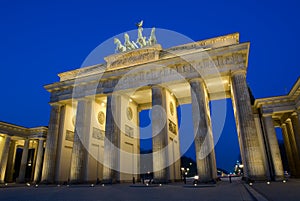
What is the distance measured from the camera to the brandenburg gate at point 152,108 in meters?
19.5

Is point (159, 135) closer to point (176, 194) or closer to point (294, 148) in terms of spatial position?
point (176, 194)

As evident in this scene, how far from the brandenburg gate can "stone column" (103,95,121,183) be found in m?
0.10

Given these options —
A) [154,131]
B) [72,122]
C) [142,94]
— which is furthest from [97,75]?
[154,131]

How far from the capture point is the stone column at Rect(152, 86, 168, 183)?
1959cm

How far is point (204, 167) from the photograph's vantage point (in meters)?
18.2

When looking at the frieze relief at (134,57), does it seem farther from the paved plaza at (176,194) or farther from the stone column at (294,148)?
the stone column at (294,148)

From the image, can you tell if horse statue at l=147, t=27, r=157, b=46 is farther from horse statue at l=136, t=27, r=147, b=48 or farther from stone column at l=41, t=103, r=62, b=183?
stone column at l=41, t=103, r=62, b=183

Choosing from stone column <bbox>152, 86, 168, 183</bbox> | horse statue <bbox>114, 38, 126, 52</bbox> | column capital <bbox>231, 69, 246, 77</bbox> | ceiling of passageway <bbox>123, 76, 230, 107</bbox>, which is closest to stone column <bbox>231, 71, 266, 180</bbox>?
column capital <bbox>231, 69, 246, 77</bbox>

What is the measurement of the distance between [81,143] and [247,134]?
55.1 feet

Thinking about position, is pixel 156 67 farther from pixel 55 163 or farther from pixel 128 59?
pixel 55 163

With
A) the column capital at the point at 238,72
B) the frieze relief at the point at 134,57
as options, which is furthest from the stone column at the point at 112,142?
the column capital at the point at 238,72

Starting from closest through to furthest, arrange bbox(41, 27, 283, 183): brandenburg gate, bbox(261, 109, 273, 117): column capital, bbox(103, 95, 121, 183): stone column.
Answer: bbox(41, 27, 283, 183): brandenburg gate
bbox(103, 95, 121, 183): stone column
bbox(261, 109, 273, 117): column capital

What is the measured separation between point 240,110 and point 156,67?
369 inches

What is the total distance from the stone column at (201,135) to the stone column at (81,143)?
1228 cm
